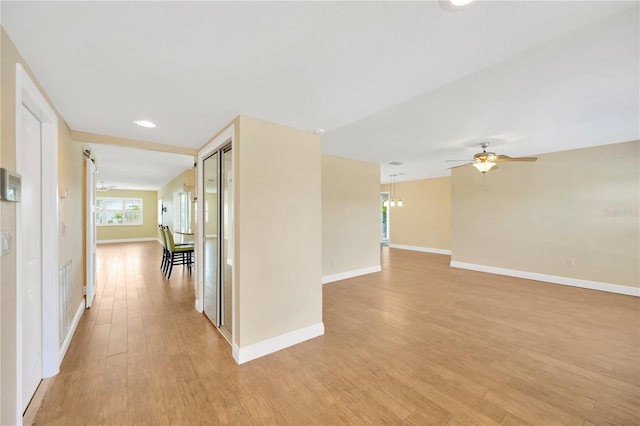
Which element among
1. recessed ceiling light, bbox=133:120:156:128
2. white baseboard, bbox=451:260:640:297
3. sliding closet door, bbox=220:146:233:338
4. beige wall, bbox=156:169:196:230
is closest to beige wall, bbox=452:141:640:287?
white baseboard, bbox=451:260:640:297

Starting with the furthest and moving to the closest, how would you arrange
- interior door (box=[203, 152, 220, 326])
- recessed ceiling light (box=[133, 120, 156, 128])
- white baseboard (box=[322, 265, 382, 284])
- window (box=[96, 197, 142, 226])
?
window (box=[96, 197, 142, 226]) < white baseboard (box=[322, 265, 382, 284]) < interior door (box=[203, 152, 220, 326]) < recessed ceiling light (box=[133, 120, 156, 128])

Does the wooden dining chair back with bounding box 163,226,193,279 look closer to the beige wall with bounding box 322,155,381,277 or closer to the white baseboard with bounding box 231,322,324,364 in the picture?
the beige wall with bounding box 322,155,381,277

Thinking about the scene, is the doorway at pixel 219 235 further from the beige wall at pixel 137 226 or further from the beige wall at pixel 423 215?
the beige wall at pixel 137 226

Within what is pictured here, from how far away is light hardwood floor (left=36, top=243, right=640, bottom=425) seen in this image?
173cm

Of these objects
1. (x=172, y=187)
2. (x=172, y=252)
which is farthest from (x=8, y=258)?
(x=172, y=187)

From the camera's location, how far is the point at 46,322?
209 centimetres

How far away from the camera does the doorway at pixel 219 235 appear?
9.10 feet

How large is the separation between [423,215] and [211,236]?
7402 millimetres

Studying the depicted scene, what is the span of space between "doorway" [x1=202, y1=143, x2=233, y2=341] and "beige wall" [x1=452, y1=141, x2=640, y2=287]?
5.65 metres

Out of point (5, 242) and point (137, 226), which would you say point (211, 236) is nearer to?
point (5, 242)

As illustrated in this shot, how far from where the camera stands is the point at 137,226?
11188 millimetres

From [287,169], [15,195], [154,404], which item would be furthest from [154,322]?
[287,169]

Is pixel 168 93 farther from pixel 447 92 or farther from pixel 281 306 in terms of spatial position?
pixel 447 92

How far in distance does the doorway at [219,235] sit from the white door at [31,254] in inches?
55.7
